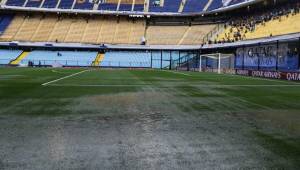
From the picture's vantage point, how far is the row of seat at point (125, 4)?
86000 mm

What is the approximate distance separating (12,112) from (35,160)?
5.65 metres

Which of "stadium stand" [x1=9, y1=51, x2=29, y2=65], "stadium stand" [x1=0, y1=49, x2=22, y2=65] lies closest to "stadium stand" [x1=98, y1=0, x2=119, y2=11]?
"stadium stand" [x1=9, y1=51, x2=29, y2=65]

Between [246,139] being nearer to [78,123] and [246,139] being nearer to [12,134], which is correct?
[78,123]

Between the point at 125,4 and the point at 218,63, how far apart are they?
36.4 meters

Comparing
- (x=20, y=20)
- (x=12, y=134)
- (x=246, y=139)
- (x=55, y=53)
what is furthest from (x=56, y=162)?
(x=20, y=20)

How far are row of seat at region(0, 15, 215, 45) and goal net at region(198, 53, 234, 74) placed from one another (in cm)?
1448

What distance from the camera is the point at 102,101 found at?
14484 mm

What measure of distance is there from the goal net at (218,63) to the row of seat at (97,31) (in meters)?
14.5

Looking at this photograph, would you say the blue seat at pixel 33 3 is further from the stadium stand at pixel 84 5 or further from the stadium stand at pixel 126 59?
the stadium stand at pixel 126 59

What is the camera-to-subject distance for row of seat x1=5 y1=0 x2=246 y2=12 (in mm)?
86000

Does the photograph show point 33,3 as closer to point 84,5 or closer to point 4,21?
point 4,21

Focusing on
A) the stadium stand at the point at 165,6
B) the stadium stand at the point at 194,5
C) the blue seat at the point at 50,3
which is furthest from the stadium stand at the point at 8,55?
the stadium stand at the point at 194,5

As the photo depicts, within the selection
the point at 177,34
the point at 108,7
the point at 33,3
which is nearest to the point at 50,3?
the point at 33,3

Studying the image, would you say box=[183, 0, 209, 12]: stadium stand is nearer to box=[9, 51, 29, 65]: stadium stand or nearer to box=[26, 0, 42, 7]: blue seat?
box=[26, 0, 42, 7]: blue seat
